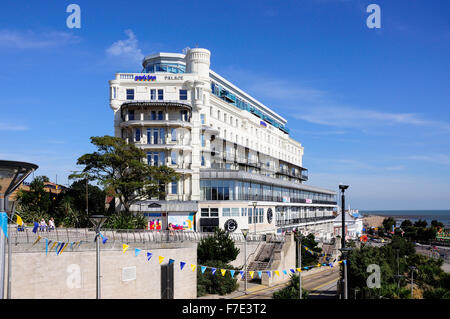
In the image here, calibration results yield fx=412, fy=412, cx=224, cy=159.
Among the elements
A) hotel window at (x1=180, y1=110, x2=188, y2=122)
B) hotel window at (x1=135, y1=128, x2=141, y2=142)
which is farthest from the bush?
hotel window at (x1=180, y1=110, x2=188, y2=122)

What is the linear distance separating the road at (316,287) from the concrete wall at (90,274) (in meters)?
6.28

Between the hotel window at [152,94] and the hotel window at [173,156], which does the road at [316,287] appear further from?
the hotel window at [152,94]

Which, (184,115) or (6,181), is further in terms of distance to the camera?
(184,115)

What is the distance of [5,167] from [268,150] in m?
76.6

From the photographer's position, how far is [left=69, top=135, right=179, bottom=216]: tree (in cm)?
4347

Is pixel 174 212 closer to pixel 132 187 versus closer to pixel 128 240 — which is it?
pixel 132 187

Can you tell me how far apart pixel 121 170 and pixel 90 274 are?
69.7ft

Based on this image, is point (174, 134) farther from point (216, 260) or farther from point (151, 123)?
point (216, 260)

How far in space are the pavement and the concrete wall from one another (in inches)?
196

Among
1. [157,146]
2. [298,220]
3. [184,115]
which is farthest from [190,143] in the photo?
[298,220]

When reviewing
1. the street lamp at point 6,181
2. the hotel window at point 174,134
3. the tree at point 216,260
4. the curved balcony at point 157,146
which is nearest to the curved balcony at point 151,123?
the hotel window at point 174,134

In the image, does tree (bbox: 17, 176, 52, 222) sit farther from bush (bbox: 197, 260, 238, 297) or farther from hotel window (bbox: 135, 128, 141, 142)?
bush (bbox: 197, 260, 238, 297)

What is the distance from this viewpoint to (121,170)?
45.0 meters
